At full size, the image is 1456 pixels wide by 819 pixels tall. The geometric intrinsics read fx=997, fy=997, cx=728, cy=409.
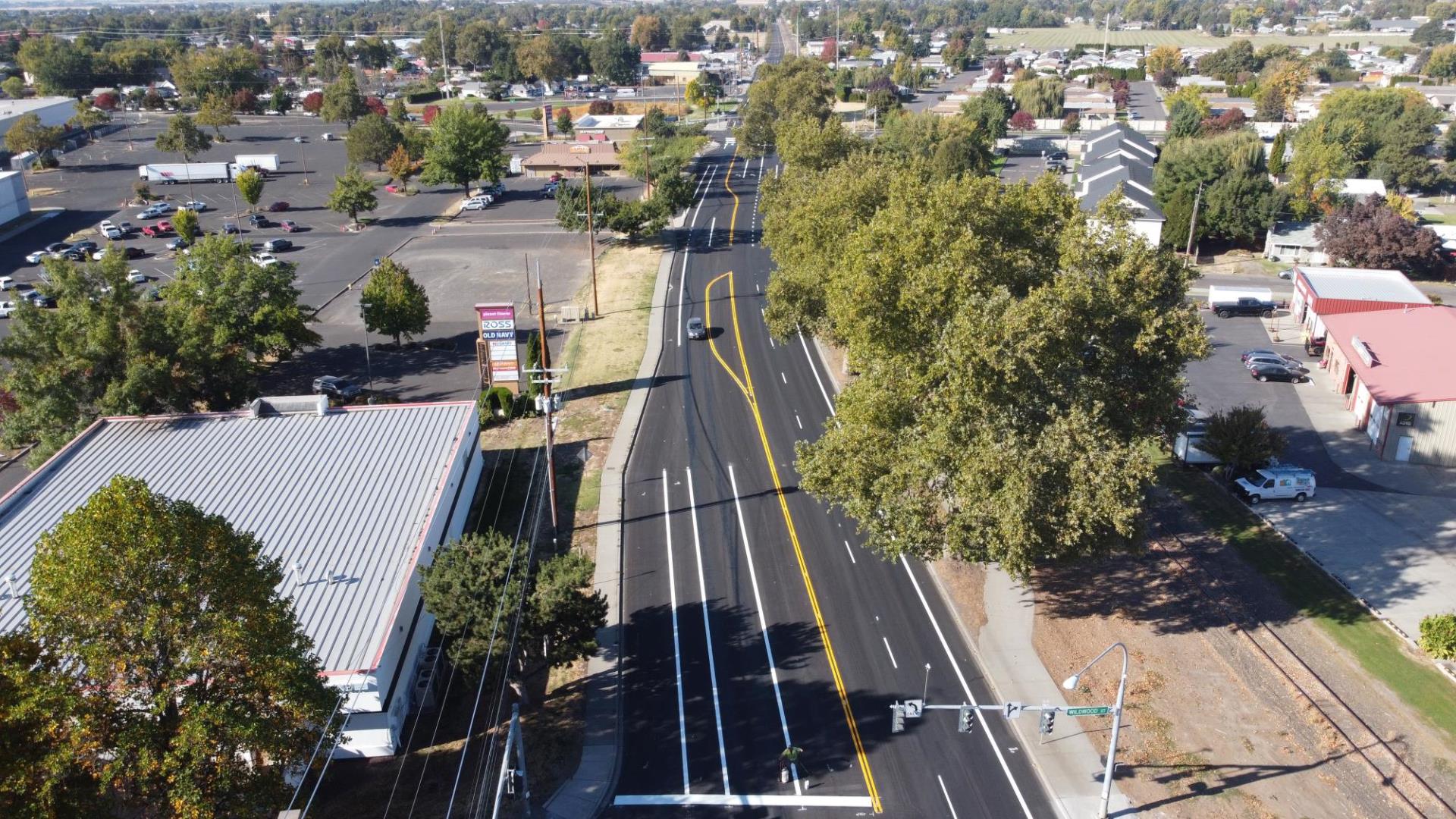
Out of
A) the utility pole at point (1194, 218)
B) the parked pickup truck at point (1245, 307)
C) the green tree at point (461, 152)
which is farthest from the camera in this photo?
the green tree at point (461, 152)

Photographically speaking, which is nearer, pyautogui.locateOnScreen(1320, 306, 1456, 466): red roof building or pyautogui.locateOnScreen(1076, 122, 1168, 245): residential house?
pyautogui.locateOnScreen(1320, 306, 1456, 466): red roof building

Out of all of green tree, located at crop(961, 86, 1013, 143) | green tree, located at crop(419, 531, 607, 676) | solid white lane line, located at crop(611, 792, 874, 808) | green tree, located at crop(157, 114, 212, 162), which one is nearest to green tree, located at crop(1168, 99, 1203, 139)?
green tree, located at crop(961, 86, 1013, 143)

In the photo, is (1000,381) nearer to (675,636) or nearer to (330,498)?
(675,636)

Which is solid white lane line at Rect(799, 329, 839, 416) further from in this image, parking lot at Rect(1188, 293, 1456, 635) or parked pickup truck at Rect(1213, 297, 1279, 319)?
parked pickup truck at Rect(1213, 297, 1279, 319)

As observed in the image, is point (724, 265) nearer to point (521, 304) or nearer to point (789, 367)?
point (521, 304)

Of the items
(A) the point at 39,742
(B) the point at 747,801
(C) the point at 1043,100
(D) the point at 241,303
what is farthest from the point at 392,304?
Answer: (C) the point at 1043,100

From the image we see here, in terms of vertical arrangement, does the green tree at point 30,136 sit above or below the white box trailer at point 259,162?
above

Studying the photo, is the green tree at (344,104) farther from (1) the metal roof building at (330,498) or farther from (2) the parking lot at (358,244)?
(1) the metal roof building at (330,498)

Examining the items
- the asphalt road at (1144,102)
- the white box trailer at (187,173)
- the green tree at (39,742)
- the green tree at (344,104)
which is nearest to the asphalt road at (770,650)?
the green tree at (39,742)
